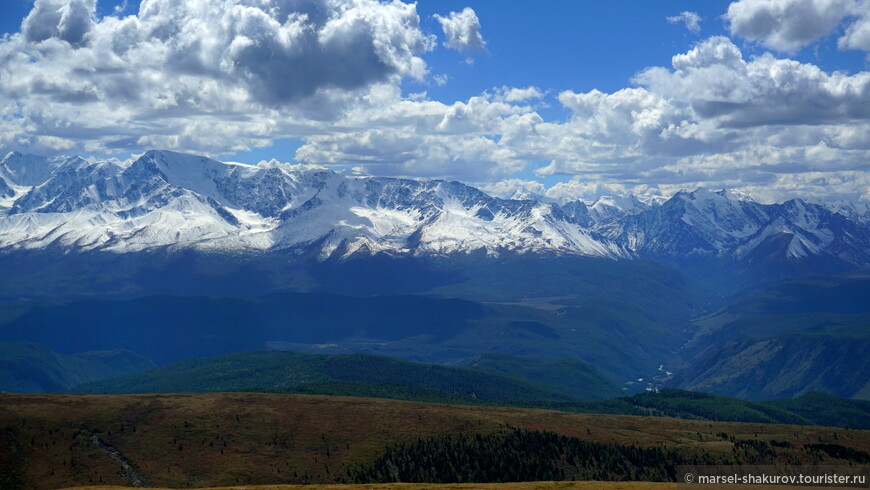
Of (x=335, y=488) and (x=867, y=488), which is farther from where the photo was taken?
(x=867, y=488)

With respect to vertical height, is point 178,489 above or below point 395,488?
below

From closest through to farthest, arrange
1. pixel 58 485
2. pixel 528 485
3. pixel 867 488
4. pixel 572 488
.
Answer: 1. pixel 572 488
2. pixel 528 485
3. pixel 867 488
4. pixel 58 485

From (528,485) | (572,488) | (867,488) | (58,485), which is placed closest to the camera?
(572,488)

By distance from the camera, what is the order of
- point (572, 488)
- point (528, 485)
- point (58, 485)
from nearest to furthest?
point (572, 488)
point (528, 485)
point (58, 485)

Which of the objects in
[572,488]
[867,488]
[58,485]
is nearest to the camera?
[572,488]

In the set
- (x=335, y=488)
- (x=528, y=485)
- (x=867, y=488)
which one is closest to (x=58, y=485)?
(x=335, y=488)

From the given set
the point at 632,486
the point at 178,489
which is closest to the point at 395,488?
the point at 632,486

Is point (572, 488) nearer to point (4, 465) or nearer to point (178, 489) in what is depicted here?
point (178, 489)

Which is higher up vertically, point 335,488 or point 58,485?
point 335,488

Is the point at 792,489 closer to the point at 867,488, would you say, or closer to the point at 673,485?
the point at 673,485
